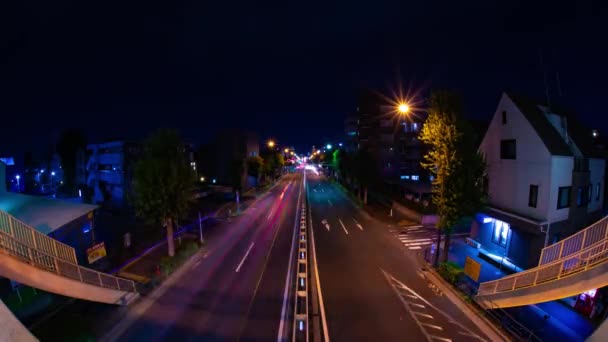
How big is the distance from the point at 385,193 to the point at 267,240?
25.2m

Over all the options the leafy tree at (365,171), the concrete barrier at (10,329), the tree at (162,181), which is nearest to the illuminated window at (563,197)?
the leafy tree at (365,171)

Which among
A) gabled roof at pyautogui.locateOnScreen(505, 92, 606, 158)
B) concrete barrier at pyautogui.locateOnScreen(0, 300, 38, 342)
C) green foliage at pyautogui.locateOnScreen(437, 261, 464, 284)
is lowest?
green foliage at pyautogui.locateOnScreen(437, 261, 464, 284)

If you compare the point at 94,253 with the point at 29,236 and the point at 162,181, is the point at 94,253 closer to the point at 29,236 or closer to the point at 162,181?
the point at 162,181

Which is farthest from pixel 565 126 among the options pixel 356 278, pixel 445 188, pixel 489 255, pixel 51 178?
pixel 51 178

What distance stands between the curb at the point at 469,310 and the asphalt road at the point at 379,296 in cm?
28

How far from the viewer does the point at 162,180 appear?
16.5 metres

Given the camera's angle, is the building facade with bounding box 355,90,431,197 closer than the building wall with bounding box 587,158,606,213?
No

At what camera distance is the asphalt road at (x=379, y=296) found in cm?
1055

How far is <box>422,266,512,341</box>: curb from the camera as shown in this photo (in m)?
10.3

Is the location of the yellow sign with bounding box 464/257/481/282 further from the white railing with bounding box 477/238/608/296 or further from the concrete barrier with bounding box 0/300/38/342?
the concrete barrier with bounding box 0/300/38/342

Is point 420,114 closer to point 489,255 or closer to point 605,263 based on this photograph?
point 489,255

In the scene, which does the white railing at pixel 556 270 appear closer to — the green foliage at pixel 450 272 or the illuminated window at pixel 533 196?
the green foliage at pixel 450 272

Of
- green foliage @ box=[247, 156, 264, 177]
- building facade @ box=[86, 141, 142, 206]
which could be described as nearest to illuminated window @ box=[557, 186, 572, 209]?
building facade @ box=[86, 141, 142, 206]

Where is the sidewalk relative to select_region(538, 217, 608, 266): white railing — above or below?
below
